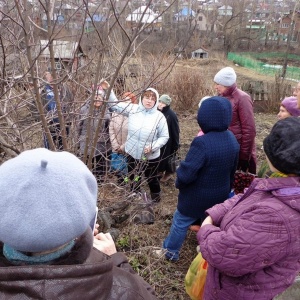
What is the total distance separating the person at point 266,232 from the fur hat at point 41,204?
813 mm

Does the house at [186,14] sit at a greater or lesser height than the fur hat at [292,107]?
greater

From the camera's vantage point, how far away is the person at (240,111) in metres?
3.36

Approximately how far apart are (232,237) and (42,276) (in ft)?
3.00

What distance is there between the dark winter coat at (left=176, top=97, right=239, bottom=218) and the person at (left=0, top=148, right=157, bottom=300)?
5.16 feet

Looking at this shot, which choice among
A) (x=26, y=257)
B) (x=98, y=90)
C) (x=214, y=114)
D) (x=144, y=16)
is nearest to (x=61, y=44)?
(x=98, y=90)

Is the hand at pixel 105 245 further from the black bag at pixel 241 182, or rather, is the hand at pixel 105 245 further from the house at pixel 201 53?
the house at pixel 201 53

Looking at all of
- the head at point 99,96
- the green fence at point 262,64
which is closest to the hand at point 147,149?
the head at point 99,96

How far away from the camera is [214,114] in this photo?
92.0 inches

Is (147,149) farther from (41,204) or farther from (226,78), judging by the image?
(41,204)

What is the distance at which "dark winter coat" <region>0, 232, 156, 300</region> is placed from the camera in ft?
2.43

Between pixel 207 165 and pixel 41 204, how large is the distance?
1.76 meters

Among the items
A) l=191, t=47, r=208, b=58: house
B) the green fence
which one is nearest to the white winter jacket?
the green fence

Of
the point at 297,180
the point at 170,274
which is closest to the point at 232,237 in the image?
the point at 297,180

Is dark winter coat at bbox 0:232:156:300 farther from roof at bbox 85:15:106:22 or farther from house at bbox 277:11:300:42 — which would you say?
house at bbox 277:11:300:42
